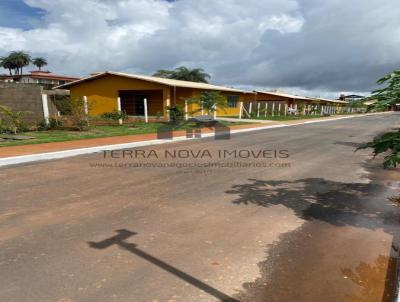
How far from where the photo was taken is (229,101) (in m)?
36.3

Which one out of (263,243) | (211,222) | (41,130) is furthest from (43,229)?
(41,130)

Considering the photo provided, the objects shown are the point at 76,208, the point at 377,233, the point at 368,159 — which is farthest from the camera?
the point at 368,159

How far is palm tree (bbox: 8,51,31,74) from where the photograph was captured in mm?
74562

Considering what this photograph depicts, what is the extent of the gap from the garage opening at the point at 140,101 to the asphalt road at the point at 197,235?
20123 millimetres

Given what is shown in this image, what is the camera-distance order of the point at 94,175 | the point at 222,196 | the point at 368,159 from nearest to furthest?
the point at 222,196 < the point at 94,175 < the point at 368,159

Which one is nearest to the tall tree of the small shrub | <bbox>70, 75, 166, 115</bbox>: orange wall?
the small shrub

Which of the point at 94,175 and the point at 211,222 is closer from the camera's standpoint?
the point at 211,222

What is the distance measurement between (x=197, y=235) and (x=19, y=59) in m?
85.0

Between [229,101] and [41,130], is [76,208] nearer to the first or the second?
[41,130]

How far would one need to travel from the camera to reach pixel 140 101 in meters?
29.3

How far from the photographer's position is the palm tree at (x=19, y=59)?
74562mm

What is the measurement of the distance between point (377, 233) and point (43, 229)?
4498 millimetres

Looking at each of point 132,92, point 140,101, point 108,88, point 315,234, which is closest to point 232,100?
point 140,101

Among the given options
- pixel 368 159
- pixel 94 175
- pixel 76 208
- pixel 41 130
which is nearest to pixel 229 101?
pixel 41 130
